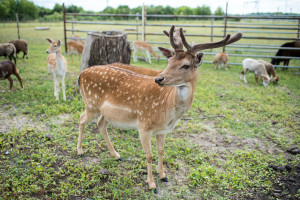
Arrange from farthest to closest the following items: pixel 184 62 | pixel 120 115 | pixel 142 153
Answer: pixel 142 153 < pixel 120 115 < pixel 184 62

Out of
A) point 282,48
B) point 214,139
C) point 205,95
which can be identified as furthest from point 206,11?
point 214,139

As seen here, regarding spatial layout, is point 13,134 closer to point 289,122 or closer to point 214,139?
point 214,139

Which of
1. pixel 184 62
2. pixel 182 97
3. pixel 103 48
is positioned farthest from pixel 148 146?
pixel 103 48

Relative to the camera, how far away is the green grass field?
358 centimetres

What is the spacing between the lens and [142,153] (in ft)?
14.8

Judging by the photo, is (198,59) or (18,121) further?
(18,121)

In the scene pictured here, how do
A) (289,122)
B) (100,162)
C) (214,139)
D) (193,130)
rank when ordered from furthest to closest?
(289,122), (193,130), (214,139), (100,162)

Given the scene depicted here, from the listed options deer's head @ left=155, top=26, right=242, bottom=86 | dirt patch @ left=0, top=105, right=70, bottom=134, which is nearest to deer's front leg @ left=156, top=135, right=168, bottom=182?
deer's head @ left=155, top=26, right=242, bottom=86

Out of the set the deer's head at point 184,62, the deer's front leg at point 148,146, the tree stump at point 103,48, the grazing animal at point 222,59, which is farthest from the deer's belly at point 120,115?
the grazing animal at point 222,59

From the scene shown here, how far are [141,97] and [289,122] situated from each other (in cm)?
435

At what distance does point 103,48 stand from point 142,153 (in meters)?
3.57

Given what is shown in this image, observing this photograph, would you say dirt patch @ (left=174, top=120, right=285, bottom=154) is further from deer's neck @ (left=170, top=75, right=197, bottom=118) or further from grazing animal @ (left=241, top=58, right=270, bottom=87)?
grazing animal @ (left=241, top=58, right=270, bottom=87)

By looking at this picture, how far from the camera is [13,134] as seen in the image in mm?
4797

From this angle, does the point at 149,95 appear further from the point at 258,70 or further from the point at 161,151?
the point at 258,70
